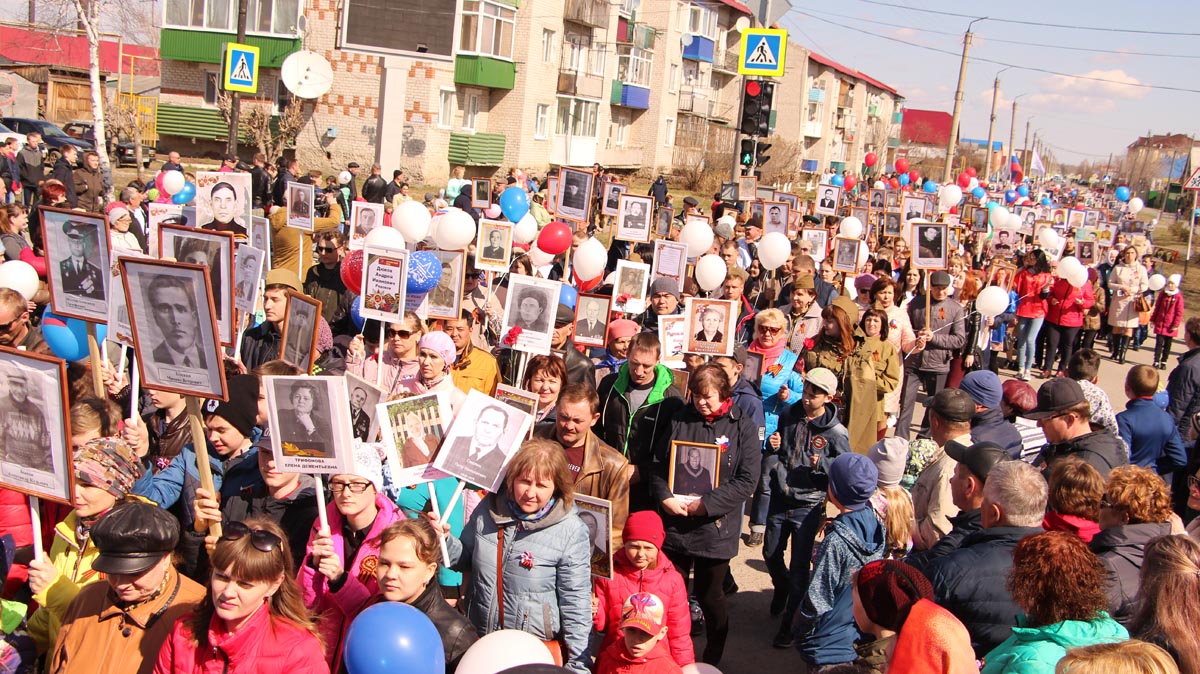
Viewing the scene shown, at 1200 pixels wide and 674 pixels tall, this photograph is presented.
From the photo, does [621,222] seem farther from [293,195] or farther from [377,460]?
[377,460]

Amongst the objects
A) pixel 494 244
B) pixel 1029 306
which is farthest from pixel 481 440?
pixel 1029 306

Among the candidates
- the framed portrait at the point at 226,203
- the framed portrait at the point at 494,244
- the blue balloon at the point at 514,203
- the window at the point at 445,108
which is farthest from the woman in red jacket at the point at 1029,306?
the window at the point at 445,108

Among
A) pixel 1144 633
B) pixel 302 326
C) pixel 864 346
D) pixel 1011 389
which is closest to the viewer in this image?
pixel 1144 633

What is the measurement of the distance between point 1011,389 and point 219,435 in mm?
4968

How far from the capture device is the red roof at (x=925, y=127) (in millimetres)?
120000

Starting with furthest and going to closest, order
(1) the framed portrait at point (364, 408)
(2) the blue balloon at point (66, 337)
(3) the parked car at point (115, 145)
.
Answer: (3) the parked car at point (115, 145) → (2) the blue balloon at point (66, 337) → (1) the framed portrait at point (364, 408)

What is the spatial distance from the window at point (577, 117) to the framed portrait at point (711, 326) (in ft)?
109

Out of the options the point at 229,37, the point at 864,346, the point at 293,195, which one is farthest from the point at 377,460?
the point at 229,37

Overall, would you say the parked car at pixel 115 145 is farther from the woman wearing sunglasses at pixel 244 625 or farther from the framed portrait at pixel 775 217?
the woman wearing sunglasses at pixel 244 625

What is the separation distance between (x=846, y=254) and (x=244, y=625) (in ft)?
33.7

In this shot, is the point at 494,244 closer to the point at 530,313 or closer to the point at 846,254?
the point at 530,313

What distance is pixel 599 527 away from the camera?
4.30 m

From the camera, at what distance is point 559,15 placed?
1537 inches

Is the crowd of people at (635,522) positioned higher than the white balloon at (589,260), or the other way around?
the white balloon at (589,260)
